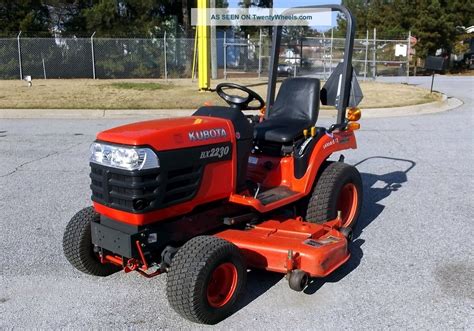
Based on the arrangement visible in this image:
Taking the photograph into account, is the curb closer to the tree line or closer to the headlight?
the headlight

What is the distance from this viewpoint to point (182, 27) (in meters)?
27.9

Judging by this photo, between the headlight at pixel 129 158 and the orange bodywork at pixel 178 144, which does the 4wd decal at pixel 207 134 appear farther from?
the headlight at pixel 129 158

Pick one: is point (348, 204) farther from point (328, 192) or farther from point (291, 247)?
point (291, 247)

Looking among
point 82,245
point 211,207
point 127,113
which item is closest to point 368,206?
point 211,207

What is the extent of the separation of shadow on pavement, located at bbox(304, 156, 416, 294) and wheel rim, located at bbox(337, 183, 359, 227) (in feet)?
0.53

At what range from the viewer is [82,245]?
3641mm

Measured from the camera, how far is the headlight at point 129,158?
308 centimetres

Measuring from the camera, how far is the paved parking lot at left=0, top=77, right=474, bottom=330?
10.8ft

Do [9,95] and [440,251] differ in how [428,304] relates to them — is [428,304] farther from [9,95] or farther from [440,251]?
[9,95]

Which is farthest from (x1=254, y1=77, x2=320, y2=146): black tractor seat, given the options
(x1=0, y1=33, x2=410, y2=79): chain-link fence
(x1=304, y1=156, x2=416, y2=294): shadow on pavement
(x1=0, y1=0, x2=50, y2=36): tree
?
(x1=0, y1=0, x2=50, y2=36): tree

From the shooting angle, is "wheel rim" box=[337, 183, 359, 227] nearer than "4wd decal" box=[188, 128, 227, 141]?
No

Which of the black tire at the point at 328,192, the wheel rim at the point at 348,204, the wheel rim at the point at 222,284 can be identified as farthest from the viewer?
the wheel rim at the point at 348,204

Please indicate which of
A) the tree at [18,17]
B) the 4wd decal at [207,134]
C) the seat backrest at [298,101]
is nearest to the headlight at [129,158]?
the 4wd decal at [207,134]

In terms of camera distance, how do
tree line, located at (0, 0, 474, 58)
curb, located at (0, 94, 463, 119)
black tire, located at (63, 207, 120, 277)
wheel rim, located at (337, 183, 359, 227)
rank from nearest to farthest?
black tire, located at (63, 207, 120, 277) → wheel rim, located at (337, 183, 359, 227) → curb, located at (0, 94, 463, 119) → tree line, located at (0, 0, 474, 58)
